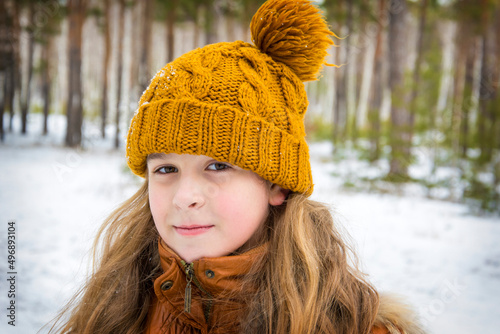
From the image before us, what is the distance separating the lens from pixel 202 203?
3.71 ft

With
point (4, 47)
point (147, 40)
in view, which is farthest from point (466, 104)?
point (4, 47)

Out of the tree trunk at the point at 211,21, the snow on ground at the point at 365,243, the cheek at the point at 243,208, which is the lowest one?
the snow on ground at the point at 365,243

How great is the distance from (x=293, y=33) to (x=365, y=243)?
2.97 meters

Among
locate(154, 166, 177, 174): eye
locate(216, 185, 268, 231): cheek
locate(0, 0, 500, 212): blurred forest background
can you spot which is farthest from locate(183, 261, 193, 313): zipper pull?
locate(0, 0, 500, 212): blurred forest background

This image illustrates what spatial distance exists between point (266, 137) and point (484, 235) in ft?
13.6

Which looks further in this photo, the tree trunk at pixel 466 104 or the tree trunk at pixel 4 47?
the tree trunk at pixel 4 47

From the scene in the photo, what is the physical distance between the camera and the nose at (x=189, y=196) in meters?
1.12

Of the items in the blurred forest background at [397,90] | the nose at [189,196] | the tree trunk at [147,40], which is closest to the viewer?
the nose at [189,196]

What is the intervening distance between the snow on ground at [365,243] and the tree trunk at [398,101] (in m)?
0.61

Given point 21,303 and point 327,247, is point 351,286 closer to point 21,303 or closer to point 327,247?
point 327,247

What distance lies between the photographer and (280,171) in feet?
4.10

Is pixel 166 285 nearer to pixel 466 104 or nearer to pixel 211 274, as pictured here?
pixel 211 274

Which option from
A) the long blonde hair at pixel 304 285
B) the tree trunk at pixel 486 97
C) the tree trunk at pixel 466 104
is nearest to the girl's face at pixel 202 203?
the long blonde hair at pixel 304 285

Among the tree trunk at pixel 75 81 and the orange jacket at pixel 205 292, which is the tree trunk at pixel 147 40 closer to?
the tree trunk at pixel 75 81
